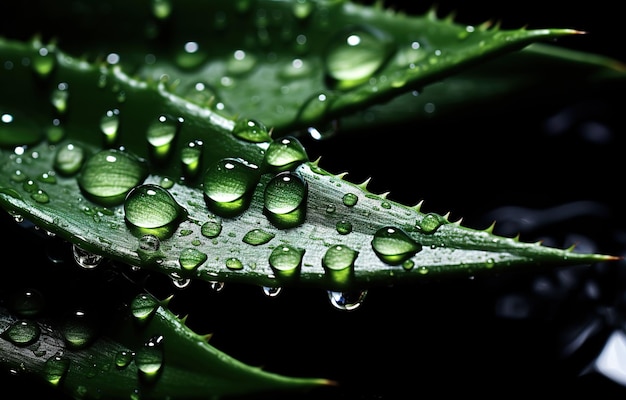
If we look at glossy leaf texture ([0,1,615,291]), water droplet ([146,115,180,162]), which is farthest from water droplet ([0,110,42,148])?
water droplet ([146,115,180,162])

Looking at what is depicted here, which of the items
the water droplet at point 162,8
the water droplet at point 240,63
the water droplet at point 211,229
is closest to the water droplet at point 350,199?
the water droplet at point 211,229

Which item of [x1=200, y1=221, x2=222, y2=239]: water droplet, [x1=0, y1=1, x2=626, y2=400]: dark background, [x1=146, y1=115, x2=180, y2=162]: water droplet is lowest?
[x1=0, y1=1, x2=626, y2=400]: dark background

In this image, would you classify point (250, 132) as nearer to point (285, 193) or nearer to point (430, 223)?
point (285, 193)

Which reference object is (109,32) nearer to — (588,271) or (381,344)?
(381,344)

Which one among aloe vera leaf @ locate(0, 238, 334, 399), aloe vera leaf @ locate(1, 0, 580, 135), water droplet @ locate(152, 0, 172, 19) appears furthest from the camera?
water droplet @ locate(152, 0, 172, 19)

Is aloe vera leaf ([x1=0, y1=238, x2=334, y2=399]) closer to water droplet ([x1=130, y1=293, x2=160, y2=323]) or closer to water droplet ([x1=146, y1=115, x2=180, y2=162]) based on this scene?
water droplet ([x1=130, y1=293, x2=160, y2=323])

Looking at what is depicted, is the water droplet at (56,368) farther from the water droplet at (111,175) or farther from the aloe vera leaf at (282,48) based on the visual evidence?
the aloe vera leaf at (282,48)
